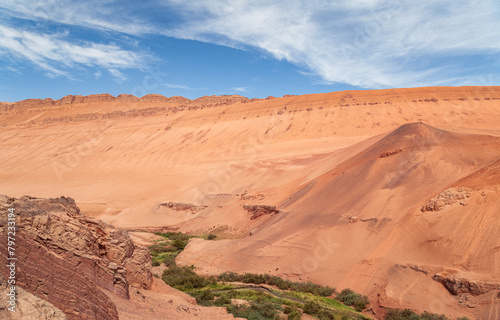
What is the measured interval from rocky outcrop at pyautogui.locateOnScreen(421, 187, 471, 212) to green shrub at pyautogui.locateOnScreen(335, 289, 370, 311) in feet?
14.7

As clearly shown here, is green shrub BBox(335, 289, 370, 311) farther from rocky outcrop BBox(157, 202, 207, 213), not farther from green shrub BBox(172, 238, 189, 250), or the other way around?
rocky outcrop BBox(157, 202, 207, 213)

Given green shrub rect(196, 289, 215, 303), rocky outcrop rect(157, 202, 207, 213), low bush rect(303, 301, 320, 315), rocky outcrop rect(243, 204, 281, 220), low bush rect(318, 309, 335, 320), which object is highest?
rocky outcrop rect(157, 202, 207, 213)

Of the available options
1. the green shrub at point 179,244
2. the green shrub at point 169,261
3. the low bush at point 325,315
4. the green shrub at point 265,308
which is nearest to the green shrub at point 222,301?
the green shrub at point 265,308

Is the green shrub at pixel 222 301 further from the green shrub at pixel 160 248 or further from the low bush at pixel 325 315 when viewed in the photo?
the green shrub at pixel 160 248

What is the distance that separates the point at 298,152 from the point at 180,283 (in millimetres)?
28166

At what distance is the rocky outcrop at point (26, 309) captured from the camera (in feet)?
11.7

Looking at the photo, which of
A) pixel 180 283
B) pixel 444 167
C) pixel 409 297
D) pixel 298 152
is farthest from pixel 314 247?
pixel 298 152

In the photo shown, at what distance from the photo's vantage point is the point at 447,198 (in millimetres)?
13836

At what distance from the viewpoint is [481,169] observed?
14.6 meters

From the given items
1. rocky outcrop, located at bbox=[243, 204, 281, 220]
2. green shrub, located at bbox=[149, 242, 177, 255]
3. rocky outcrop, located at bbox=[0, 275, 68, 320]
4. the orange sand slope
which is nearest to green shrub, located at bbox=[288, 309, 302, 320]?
the orange sand slope

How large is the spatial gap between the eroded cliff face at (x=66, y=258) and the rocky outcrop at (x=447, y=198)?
11.4m

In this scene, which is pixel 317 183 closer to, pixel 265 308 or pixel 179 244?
pixel 179 244

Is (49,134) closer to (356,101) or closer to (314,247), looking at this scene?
(356,101)

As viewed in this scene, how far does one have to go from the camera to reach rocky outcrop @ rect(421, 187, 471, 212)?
1367 cm
